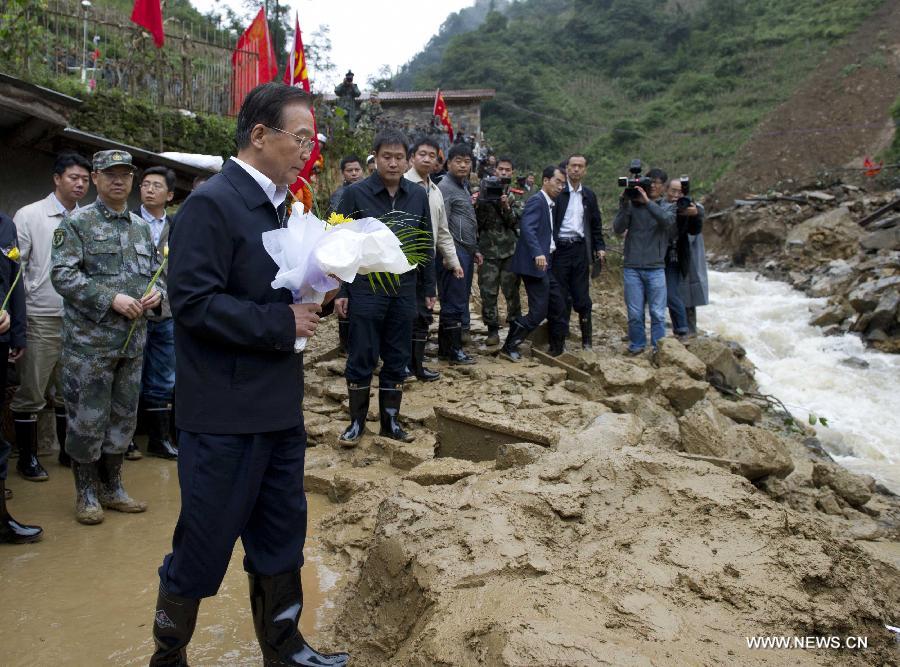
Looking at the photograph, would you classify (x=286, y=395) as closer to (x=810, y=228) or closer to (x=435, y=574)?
(x=435, y=574)

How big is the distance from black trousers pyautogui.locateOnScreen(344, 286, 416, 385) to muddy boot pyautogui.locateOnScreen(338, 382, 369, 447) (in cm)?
7

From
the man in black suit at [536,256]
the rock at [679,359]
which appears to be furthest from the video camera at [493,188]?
the rock at [679,359]

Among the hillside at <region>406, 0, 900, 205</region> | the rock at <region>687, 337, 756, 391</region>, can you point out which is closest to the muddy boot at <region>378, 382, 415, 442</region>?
the rock at <region>687, 337, 756, 391</region>

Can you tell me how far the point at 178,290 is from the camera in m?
2.15

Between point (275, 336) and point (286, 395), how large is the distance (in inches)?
9.5

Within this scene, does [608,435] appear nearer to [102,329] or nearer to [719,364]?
[102,329]

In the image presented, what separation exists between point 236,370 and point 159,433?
3250mm

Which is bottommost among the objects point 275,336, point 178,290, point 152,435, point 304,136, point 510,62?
point 152,435

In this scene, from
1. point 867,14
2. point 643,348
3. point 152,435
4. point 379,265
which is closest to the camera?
point 379,265

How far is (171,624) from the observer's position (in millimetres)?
2242

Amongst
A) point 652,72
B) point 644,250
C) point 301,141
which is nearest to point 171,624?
point 301,141

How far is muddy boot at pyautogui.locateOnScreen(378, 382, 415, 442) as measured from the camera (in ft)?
16.0

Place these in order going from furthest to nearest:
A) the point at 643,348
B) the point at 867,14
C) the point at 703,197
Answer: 1. the point at 867,14
2. the point at 703,197
3. the point at 643,348

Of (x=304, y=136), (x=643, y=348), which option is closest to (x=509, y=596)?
(x=304, y=136)
